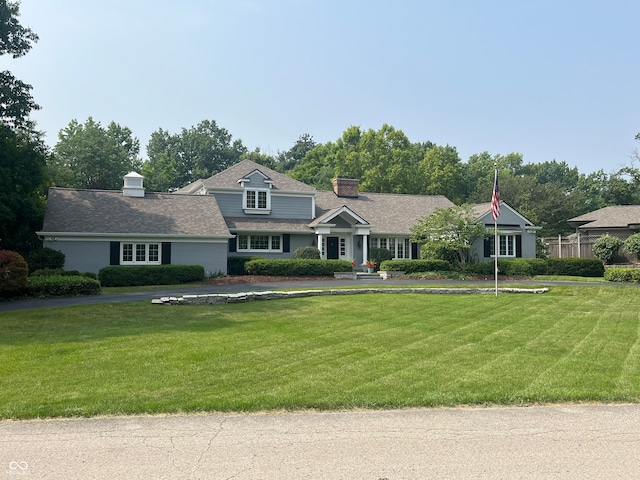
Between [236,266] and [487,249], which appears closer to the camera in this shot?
[236,266]

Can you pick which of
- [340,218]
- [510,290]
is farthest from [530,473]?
[340,218]

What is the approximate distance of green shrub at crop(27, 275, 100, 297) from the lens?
18500mm

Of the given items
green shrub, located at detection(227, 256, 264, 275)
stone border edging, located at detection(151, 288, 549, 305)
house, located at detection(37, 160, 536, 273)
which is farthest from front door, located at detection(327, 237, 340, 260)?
stone border edging, located at detection(151, 288, 549, 305)

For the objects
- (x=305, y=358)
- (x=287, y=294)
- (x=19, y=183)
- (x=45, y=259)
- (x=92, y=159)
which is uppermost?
(x=92, y=159)

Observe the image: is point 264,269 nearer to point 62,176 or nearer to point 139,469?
point 139,469

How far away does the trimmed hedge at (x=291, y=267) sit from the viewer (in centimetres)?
2814

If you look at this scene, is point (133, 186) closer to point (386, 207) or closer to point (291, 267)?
point (291, 267)

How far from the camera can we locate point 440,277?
94.4ft

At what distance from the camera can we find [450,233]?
101 feet

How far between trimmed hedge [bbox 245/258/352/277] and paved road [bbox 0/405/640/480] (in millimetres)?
21956

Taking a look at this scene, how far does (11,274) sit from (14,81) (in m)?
11.7

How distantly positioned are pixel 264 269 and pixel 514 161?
77.8 meters

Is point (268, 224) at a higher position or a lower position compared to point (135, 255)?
higher

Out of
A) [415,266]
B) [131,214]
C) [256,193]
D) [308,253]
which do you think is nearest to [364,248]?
[415,266]
